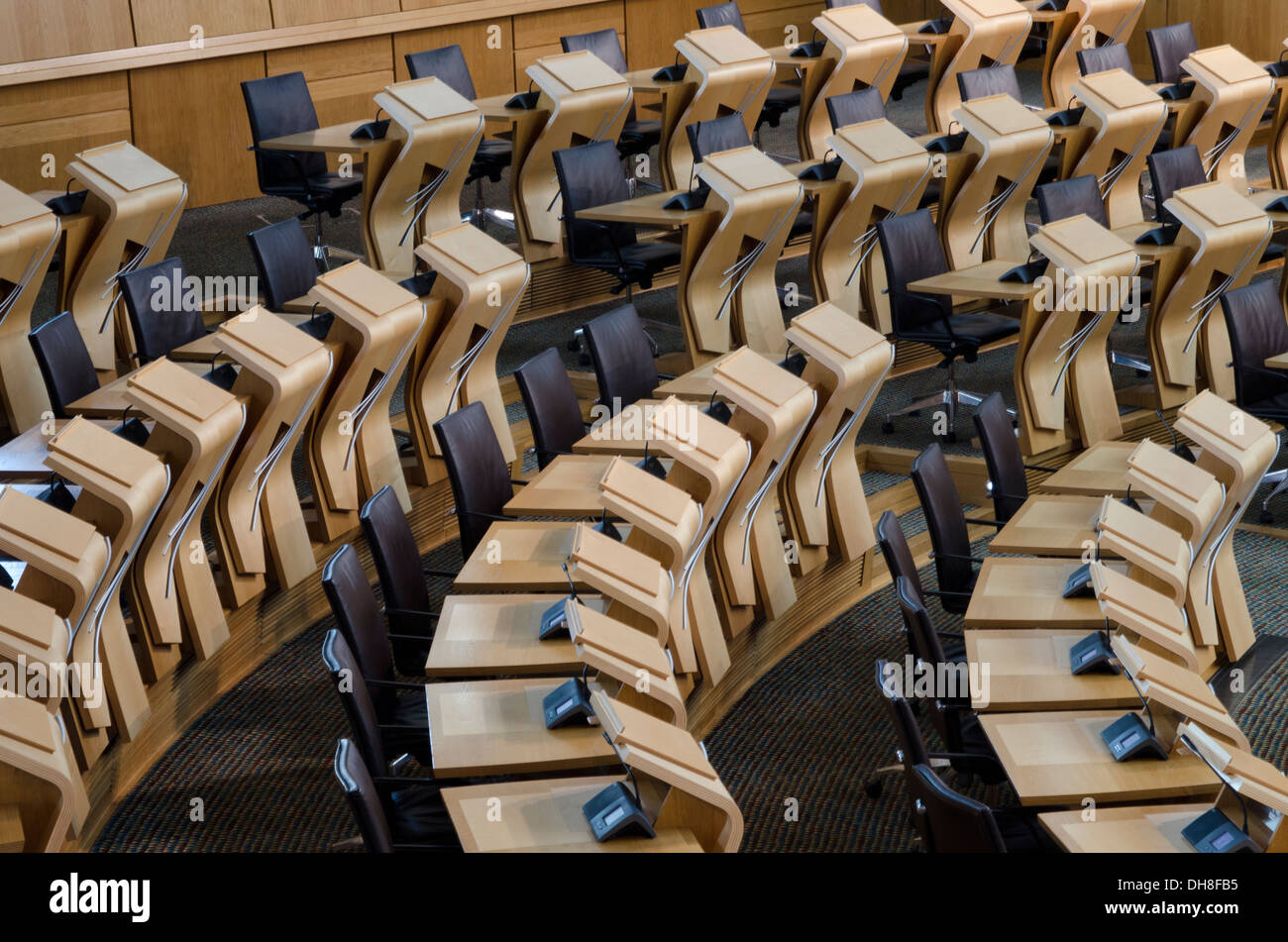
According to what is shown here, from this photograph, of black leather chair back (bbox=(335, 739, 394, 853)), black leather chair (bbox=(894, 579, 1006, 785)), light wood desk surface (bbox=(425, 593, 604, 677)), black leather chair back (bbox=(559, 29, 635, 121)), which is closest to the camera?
black leather chair back (bbox=(335, 739, 394, 853))

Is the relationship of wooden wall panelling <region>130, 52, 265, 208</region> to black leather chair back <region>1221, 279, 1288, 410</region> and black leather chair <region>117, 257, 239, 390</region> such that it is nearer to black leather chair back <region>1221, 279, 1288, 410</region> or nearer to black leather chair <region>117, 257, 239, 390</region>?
black leather chair <region>117, 257, 239, 390</region>

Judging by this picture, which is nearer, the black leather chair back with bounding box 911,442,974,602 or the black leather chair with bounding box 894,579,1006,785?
the black leather chair with bounding box 894,579,1006,785

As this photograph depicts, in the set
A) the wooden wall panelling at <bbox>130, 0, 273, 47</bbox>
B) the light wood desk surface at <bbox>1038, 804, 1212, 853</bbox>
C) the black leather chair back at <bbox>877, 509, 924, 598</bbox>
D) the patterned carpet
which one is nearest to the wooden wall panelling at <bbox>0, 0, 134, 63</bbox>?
the wooden wall panelling at <bbox>130, 0, 273, 47</bbox>

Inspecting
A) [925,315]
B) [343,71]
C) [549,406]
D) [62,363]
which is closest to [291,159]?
[343,71]

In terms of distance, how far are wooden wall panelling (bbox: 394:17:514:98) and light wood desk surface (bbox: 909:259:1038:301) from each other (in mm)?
4705

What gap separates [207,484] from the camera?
4.42 m

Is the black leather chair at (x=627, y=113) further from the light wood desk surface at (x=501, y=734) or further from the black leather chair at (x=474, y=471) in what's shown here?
the light wood desk surface at (x=501, y=734)

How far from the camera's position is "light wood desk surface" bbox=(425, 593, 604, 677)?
12.1ft

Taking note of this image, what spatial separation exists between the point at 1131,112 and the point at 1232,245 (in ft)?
4.58

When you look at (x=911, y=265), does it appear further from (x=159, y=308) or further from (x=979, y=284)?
(x=159, y=308)

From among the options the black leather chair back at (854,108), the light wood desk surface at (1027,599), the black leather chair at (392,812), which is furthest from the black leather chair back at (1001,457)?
the black leather chair back at (854,108)

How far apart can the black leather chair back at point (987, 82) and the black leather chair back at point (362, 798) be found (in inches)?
236

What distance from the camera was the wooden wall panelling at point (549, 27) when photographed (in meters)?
10.5
